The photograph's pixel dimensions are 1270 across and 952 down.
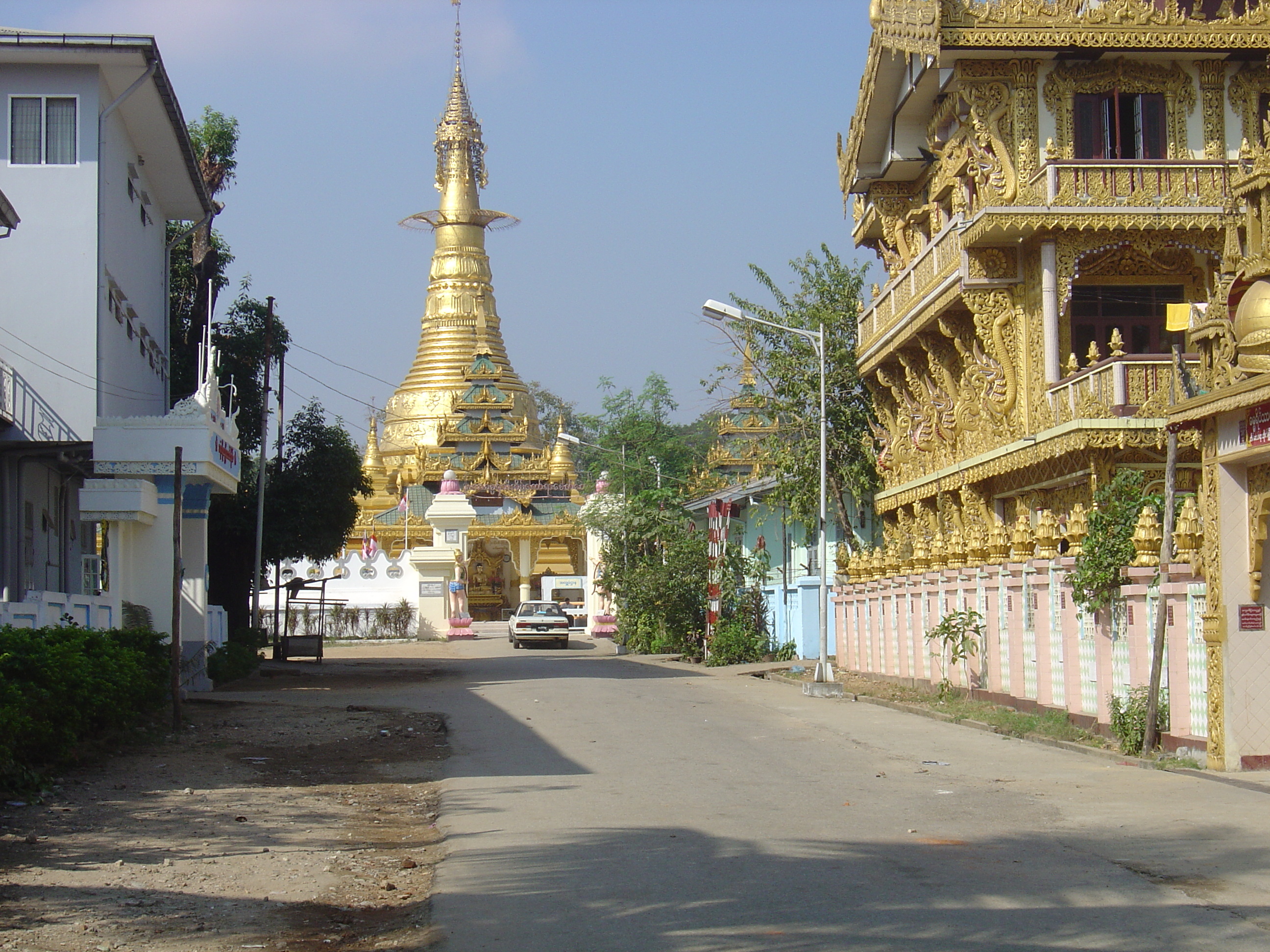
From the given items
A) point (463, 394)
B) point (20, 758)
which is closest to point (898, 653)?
point (20, 758)

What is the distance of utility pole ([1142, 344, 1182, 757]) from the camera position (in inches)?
506

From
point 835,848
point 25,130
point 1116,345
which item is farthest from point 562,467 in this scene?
point 835,848

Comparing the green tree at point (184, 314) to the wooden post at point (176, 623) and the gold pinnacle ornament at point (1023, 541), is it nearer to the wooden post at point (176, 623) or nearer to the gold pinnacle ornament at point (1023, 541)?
the wooden post at point (176, 623)

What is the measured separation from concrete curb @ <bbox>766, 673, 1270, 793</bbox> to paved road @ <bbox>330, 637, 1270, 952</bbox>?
0.19 meters

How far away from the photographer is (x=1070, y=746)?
14.2m

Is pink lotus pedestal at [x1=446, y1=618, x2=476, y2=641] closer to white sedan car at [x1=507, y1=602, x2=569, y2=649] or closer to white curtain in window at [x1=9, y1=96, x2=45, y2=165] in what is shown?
white sedan car at [x1=507, y1=602, x2=569, y2=649]

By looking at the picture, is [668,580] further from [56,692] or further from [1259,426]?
[1259,426]

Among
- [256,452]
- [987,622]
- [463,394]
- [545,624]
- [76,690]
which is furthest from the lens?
[463,394]

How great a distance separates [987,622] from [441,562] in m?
35.5


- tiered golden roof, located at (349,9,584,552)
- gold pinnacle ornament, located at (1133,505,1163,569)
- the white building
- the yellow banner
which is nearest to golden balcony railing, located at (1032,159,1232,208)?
the yellow banner

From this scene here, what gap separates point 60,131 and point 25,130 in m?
0.46

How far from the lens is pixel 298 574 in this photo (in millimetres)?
59094

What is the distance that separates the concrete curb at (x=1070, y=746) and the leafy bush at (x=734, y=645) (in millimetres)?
11684

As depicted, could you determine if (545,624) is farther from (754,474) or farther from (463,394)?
(463,394)
